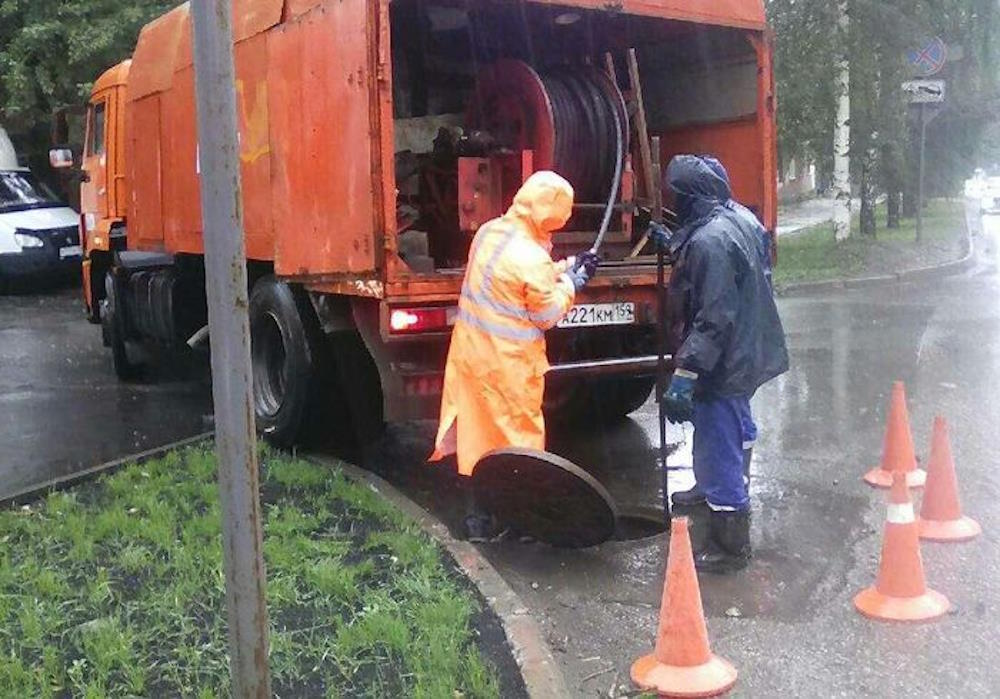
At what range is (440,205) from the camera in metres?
6.88

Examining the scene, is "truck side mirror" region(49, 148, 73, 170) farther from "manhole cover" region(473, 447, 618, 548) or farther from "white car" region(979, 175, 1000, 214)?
"white car" region(979, 175, 1000, 214)

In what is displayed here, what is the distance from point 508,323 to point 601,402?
2.94m

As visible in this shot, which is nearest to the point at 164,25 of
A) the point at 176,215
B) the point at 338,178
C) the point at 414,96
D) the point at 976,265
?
the point at 176,215

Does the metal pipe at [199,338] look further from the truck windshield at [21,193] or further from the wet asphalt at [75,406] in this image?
the truck windshield at [21,193]

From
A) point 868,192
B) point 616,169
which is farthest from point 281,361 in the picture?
point 868,192

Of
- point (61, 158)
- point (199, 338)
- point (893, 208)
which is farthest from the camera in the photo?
point (893, 208)

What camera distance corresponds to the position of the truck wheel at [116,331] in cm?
962

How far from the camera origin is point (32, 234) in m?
16.9

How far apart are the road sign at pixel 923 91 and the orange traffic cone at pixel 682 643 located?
15666mm

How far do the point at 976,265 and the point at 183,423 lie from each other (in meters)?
15.5

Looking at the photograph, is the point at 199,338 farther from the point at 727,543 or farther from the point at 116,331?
the point at 727,543

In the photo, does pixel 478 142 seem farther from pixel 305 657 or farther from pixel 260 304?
pixel 305 657

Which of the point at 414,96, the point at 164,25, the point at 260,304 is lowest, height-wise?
the point at 260,304

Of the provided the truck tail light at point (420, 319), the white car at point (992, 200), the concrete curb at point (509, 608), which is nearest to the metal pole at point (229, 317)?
the concrete curb at point (509, 608)
